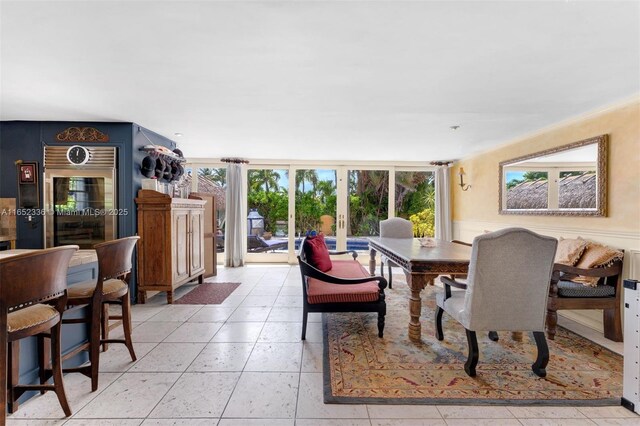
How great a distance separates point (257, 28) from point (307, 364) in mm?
2401

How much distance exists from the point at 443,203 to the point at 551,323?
3601mm

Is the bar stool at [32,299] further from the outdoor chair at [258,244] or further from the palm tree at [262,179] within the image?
the palm tree at [262,179]

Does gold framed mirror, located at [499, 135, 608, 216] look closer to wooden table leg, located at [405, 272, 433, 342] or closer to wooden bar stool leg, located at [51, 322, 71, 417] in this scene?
wooden table leg, located at [405, 272, 433, 342]

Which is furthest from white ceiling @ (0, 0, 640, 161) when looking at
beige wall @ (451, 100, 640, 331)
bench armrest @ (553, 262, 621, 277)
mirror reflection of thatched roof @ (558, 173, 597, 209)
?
bench armrest @ (553, 262, 621, 277)

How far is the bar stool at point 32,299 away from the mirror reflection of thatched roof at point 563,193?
4.57m

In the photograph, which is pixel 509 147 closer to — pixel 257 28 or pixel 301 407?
pixel 257 28

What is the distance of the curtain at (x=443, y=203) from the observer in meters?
5.96

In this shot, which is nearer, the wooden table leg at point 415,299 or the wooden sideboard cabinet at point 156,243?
the wooden table leg at point 415,299

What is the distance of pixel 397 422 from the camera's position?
64.1 inches

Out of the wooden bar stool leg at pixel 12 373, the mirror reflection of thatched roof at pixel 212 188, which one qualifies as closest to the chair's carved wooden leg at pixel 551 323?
the wooden bar stool leg at pixel 12 373

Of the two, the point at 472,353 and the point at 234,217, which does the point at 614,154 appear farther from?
the point at 234,217

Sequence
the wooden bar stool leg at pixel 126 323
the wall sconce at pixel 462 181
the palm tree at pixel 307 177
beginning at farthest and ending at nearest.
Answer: the palm tree at pixel 307 177 → the wall sconce at pixel 462 181 → the wooden bar stool leg at pixel 126 323

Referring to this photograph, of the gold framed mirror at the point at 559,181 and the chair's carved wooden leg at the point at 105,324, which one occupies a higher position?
the gold framed mirror at the point at 559,181

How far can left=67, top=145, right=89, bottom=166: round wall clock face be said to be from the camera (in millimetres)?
Answer: 3561
